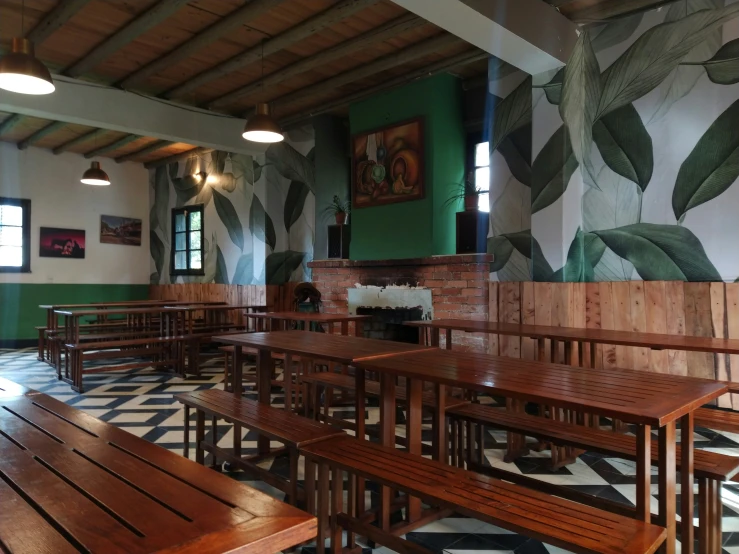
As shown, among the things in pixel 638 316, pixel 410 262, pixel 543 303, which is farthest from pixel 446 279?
pixel 638 316

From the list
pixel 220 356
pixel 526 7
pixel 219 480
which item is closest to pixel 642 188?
pixel 526 7

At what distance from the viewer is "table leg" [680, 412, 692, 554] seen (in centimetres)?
176

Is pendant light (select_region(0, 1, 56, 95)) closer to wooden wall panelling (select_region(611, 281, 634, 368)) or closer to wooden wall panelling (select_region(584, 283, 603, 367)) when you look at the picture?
wooden wall panelling (select_region(584, 283, 603, 367))

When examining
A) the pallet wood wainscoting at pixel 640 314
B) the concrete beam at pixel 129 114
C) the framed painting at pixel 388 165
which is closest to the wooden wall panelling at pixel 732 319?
the pallet wood wainscoting at pixel 640 314

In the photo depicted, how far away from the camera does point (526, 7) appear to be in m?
4.16

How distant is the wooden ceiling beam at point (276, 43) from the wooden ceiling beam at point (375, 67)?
3.24ft

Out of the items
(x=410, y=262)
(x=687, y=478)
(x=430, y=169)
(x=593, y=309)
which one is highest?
(x=430, y=169)

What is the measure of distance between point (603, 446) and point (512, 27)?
3.29 metres

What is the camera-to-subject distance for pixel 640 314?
4367 millimetres

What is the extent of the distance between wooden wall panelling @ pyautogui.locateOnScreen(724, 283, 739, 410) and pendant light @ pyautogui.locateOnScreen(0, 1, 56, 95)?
203 inches

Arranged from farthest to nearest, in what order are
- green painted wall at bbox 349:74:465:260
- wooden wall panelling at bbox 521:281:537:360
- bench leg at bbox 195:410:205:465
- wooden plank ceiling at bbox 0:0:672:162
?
green painted wall at bbox 349:74:465:260 → wooden wall panelling at bbox 521:281:537:360 → wooden plank ceiling at bbox 0:0:672:162 → bench leg at bbox 195:410:205:465

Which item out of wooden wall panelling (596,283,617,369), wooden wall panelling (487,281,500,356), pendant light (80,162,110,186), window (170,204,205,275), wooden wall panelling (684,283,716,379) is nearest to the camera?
wooden wall panelling (684,283,716,379)

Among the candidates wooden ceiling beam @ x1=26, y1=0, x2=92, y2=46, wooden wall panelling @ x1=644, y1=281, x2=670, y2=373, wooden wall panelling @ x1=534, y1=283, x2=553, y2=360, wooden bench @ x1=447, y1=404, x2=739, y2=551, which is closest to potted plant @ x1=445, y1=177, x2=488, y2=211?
wooden wall panelling @ x1=534, y1=283, x2=553, y2=360

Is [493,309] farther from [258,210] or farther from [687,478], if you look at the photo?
[258,210]
